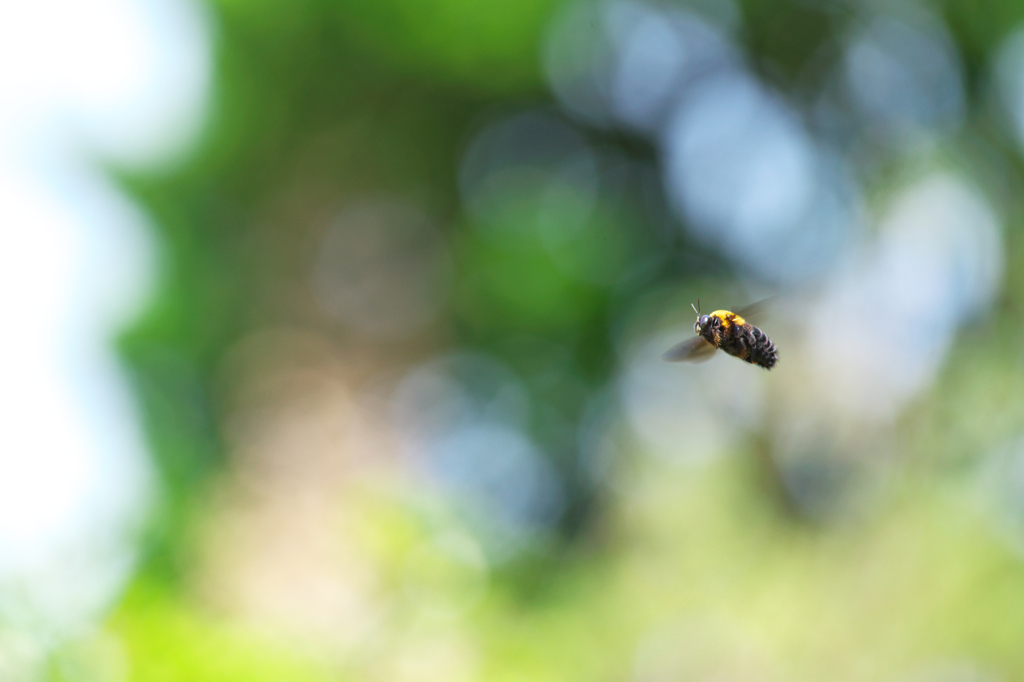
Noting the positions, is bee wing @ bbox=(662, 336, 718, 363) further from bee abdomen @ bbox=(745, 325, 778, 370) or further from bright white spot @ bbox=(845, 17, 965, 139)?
bright white spot @ bbox=(845, 17, 965, 139)

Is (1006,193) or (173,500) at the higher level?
(1006,193)

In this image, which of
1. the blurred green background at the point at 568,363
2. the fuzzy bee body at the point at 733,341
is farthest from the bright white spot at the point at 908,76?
the fuzzy bee body at the point at 733,341

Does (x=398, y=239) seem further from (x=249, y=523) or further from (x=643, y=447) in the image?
(x=643, y=447)

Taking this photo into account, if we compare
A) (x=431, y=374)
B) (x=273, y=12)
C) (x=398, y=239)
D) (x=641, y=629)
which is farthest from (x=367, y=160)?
(x=641, y=629)

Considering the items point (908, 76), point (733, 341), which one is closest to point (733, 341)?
point (733, 341)

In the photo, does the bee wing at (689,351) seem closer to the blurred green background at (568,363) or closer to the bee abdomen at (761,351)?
the bee abdomen at (761,351)
